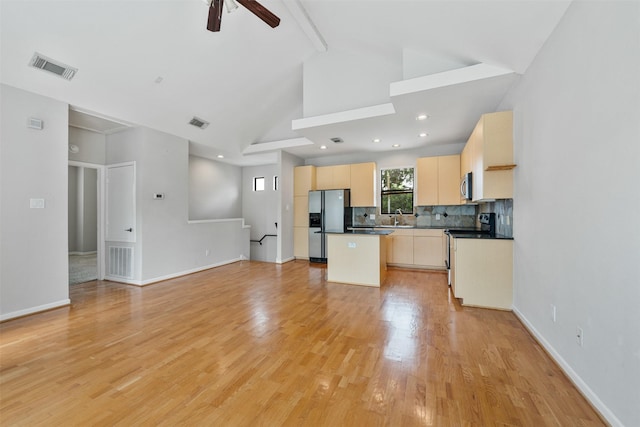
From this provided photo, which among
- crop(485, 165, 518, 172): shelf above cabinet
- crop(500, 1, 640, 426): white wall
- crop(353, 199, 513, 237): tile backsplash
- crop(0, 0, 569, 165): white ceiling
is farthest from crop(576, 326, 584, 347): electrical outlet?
crop(353, 199, 513, 237): tile backsplash

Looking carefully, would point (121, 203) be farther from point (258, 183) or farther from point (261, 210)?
point (258, 183)

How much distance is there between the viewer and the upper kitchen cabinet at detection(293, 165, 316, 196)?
661cm

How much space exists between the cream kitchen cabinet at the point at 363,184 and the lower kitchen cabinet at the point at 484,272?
9.63 ft

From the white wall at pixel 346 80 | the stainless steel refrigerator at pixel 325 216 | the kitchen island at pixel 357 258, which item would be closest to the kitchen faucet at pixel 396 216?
the stainless steel refrigerator at pixel 325 216

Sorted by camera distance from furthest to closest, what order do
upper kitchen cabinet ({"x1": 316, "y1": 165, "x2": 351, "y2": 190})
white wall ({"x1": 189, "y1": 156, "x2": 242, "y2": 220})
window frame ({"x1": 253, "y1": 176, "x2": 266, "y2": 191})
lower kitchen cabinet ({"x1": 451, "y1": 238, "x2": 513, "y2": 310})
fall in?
window frame ({"x1": 253, "y1": 176, "x2": 266, "y2": 191}) < white wall ({"x1": 189, "y1": 156, "x2": 242, "y2": 220}) < upper kitchen cabinet ({"x1": 316, "y1": 165, "x2": 351, "y2": 190}) < lower kitchen cabinet ({"x1": 451, "y1": 238, "x2": 513, "y2": 310})

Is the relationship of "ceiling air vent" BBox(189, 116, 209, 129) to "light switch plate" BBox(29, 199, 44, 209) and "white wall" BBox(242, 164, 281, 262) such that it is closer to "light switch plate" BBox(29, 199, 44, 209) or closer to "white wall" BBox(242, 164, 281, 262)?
"light switch plate" BBox(29, 199, 44, 209)

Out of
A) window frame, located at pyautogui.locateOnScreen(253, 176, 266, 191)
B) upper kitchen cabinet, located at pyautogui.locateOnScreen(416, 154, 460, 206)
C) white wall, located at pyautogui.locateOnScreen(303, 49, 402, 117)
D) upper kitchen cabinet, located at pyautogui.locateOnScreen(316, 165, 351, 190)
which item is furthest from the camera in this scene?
window frame, located at pyautogui.locateOnScreen(253, 176, 266, 191)

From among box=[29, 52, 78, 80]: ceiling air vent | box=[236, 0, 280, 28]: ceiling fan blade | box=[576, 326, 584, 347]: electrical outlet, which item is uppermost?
box=[236, 0, 280, 28]: ceiling fan blade

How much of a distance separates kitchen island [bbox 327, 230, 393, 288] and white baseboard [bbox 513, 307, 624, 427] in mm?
2079

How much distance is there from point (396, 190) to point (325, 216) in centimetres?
183

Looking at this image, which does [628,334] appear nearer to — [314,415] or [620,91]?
[620,91]

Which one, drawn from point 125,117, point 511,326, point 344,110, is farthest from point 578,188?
point 125,117

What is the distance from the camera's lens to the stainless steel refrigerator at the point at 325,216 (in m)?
6.18

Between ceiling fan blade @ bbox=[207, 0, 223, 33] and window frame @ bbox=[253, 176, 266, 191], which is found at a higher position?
ceiling fan blade @ bbox=[207, 0, 223, 33]
